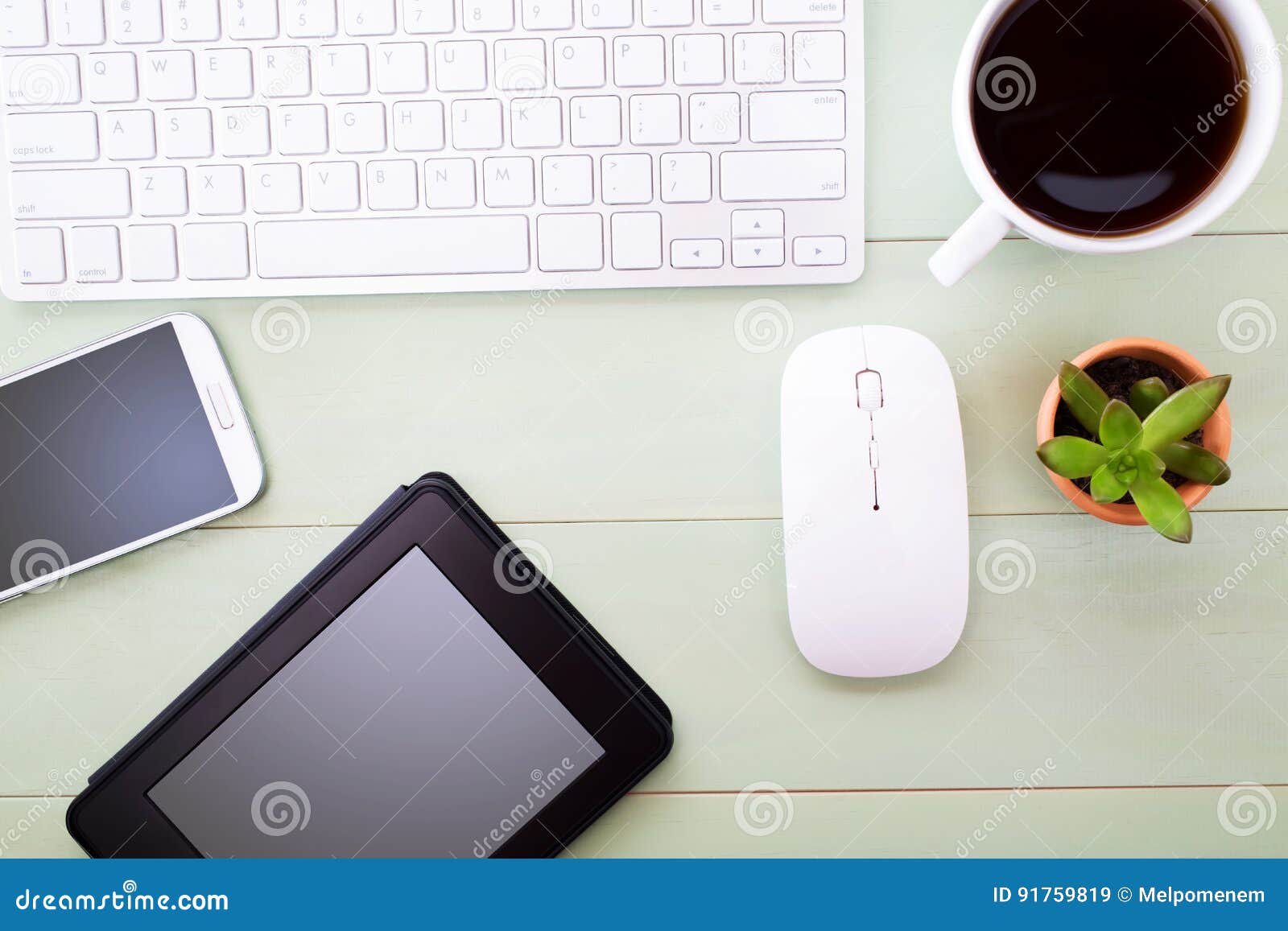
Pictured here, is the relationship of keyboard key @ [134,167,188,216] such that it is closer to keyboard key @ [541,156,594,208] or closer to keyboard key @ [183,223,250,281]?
keyboard key @ [183,223,250,281]

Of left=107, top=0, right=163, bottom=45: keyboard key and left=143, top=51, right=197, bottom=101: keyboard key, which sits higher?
left=107, top=0, right=163, bottom=45: keyboard key

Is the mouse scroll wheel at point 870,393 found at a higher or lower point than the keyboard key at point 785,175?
lower

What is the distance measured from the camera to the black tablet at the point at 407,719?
1.73 feet

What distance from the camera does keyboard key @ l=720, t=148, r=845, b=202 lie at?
50 cm

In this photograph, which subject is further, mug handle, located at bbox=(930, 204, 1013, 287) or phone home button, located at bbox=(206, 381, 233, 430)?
phone home button, located at bbox=(206, 381, 233, 430)

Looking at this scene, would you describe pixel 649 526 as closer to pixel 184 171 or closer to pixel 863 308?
pixel 863 308

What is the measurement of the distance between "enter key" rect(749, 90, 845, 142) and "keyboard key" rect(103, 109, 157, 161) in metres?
0.37

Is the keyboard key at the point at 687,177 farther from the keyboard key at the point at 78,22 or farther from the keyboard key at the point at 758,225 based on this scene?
the keyboard key at the point at 78,22

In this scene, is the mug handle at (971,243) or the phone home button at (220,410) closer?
the mug handle at (971,243)

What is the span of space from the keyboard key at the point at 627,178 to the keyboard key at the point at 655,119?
11 millimetres

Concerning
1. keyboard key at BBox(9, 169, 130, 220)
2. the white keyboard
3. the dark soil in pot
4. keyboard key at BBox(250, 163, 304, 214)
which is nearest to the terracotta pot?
the dark soil in pot

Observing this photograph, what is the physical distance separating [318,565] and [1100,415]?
0.48 meters

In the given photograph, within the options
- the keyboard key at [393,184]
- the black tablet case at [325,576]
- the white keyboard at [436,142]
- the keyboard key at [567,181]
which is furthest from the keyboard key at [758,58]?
the black tablet case at [325,576]

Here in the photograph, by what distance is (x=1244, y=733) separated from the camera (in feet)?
1.79
